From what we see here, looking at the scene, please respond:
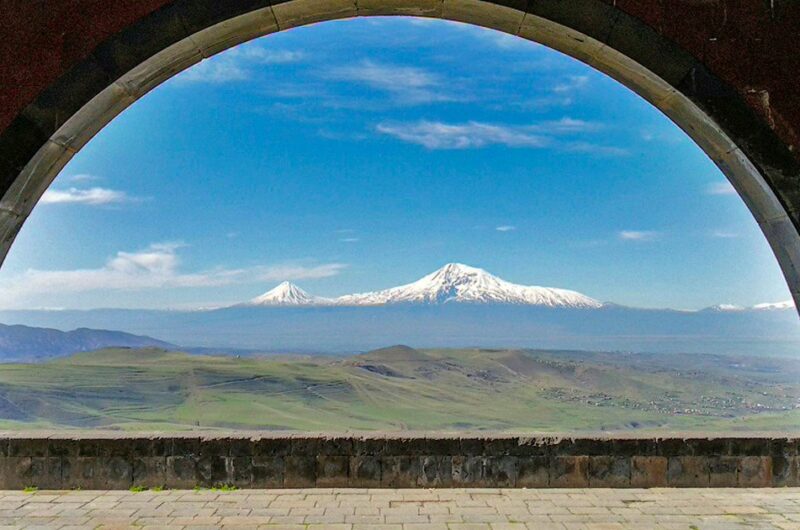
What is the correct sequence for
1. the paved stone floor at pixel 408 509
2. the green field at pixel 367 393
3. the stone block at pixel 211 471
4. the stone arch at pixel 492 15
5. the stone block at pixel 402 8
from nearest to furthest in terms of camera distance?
the stone arch at pixel 492 15 < the stone block at pixel 402 8 < the paved stone floor at pixel 408 509 < the stone block at pixel 211 471 < the green field at pixel 367 393

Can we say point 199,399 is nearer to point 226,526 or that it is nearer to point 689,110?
point 226,526

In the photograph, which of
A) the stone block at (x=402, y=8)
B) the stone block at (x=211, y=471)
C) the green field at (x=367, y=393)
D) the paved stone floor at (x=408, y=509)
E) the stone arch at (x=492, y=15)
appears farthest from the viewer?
the green field at (x=367, y=393)

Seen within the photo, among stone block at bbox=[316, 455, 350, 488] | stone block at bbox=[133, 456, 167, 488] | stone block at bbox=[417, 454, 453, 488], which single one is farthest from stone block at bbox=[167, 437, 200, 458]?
stone block at bbox=[417, 454, 453, 488]

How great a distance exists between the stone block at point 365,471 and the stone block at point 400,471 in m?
0.05

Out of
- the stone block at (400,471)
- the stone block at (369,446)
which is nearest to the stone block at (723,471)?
the stone block at (400,471)

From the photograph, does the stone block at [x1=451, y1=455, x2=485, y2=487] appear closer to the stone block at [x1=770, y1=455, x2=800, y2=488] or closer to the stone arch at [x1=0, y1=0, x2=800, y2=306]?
the stone block at [x1=770, y1=455, x2=800, y2=488]

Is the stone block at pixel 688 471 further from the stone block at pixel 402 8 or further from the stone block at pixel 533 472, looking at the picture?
the stone block at pixel 402 8

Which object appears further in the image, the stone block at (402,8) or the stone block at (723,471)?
the stone block at (723,471)

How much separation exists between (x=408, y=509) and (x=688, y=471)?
252 cm

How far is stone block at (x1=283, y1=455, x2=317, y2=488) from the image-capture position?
619 cm

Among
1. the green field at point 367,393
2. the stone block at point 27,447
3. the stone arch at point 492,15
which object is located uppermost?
the stone arch at point 492,15

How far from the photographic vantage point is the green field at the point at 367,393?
35.1 metres

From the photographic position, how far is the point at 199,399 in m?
41.0

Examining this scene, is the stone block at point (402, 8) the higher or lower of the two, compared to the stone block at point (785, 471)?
higher
